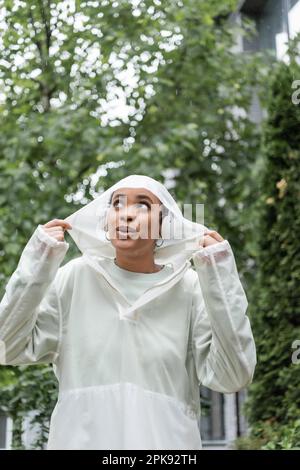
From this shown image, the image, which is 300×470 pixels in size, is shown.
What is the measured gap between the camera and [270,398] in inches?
211

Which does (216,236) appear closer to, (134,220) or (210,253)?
(210,253)

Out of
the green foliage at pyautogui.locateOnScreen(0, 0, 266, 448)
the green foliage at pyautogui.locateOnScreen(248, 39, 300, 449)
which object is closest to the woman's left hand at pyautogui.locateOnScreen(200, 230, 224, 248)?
the green foliage at pyautogui.locateOnScreen(248, 39, 300, 449)

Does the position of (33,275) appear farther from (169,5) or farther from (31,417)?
(169,5)

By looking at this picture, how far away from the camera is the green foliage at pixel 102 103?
661cm

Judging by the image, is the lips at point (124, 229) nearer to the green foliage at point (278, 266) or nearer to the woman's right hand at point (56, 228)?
the woman's right hand at point (56, 228)

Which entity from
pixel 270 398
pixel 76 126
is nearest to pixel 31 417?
pixel 270 398

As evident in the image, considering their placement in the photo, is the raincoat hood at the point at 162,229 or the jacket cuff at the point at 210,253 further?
the raincoat hood at the point at 162,229

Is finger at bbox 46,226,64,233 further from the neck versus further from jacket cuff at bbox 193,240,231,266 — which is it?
jacket cuff at bbox 193,240,231,266

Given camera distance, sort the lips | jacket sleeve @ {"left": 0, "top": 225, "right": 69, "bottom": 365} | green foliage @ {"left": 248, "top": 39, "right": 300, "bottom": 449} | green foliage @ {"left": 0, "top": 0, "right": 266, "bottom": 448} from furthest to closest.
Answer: green foliage @ {"left": 0, "top": 0, "right": 266, "bottom": 448}
green foliage @ {"left": 248, "top": 39, "right": 300, "bottom": 449}
the lips
jacket sleeve @ {"left": 0, "top": 225, "right": 69, "bottom": 365}

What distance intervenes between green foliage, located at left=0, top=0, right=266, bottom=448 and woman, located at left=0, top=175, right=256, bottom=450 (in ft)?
13.1

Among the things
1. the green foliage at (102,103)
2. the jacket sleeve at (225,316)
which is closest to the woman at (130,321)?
the jacket sleeve at (225,316)

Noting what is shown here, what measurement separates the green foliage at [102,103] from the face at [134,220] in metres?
4.02

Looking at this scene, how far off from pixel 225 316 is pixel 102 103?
525 cm

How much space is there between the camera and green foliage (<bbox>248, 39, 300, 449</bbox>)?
17.2ft
